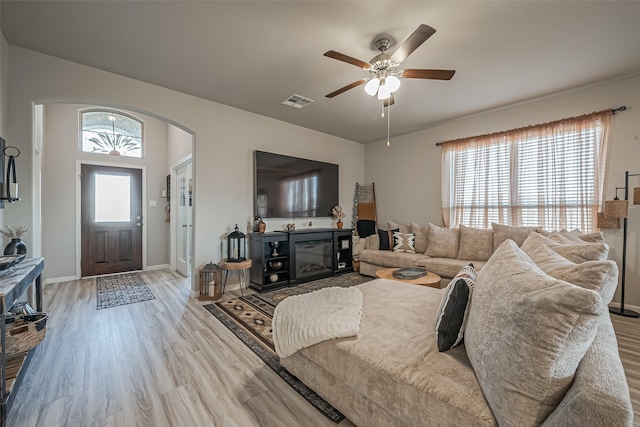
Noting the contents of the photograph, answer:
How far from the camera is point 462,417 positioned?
3.19 ft

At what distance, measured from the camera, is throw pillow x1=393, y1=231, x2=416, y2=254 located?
Result: 4.44 metres

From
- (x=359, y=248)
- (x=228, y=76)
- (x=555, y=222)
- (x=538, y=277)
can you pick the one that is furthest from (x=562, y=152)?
(x=228, y=76)

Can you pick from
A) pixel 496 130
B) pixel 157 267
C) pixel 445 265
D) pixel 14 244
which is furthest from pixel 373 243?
pixel 14 244

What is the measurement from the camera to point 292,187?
453 centimetres

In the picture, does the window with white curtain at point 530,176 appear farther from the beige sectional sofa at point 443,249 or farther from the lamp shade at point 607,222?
the beige sectional sofa at point 443,249

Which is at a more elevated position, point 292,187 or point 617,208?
point 292,187

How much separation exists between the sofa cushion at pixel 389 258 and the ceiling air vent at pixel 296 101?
2.62 m

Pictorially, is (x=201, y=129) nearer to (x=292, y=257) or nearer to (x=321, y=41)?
(x=321, y=41)

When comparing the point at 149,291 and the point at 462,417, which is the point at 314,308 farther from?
the point at 149,291

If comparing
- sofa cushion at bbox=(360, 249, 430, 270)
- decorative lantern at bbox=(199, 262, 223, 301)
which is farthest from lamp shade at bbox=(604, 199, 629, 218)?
decorative lantern at bbox=(199, 262, 223, 301)

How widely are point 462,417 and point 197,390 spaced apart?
158 cm

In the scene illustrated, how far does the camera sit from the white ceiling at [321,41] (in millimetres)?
2008

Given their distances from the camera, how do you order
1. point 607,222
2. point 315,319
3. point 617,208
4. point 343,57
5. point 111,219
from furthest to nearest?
point 111,219
point 607,222
point 617,208
point 343,57
point 315,319

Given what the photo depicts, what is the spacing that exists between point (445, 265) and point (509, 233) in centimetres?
94
